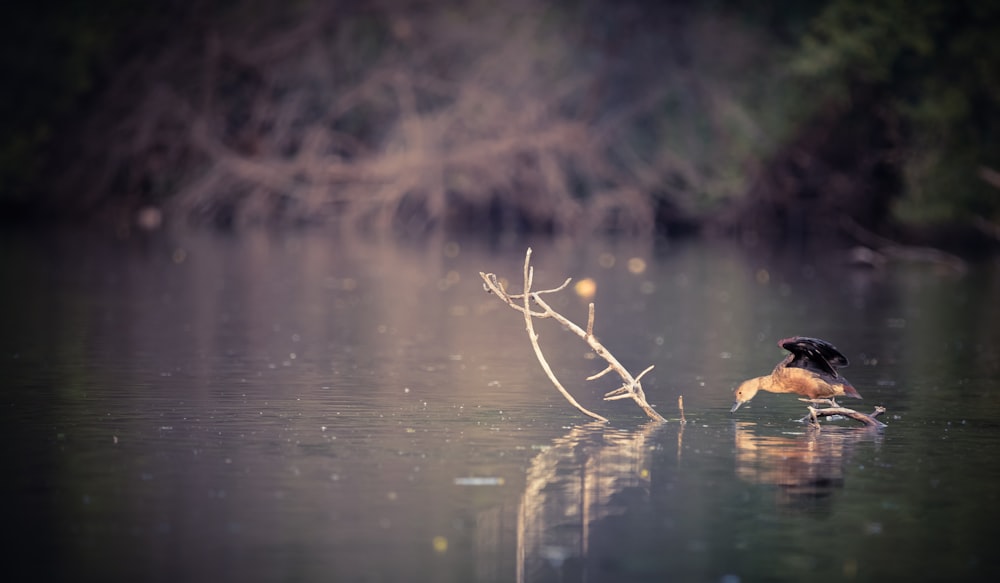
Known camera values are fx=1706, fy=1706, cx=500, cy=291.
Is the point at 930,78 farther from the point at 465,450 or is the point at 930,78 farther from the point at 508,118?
the point at 465,450

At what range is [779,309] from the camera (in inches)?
852

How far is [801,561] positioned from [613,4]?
41.0 meters

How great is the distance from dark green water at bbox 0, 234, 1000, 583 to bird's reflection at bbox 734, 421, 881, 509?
35mm

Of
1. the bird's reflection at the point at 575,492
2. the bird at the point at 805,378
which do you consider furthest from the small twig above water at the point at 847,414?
the bird's reflection at the point at 575,492

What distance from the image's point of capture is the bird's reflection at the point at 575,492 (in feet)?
23.7

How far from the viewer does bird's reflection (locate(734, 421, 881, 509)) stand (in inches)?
350

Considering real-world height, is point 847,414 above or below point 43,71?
below

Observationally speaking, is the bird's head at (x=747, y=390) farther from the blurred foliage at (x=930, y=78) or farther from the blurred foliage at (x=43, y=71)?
the blurred foliage at (x=43, y=71)

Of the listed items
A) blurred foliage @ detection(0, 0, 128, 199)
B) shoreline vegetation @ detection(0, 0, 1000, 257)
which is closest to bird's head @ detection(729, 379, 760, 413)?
Result: shoreline vegetation @ detection(0, 0, 1000, 257)

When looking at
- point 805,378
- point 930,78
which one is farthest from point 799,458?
point 930,78

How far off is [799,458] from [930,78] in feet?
106

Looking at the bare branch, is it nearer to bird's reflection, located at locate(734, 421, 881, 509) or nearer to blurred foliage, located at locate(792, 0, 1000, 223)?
bird's reflection, located at locate(734, 421, 881, 509)

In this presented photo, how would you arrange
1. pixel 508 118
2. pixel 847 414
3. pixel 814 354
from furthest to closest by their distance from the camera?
pixel 508 118
pixel 814 354
pixel 847 414

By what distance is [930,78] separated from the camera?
40.7 meters
